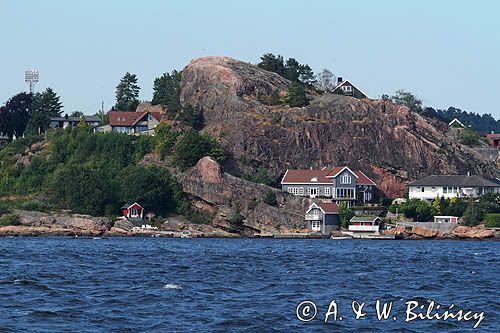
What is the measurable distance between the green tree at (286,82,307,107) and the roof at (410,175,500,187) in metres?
18.7

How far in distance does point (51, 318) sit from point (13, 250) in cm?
4533

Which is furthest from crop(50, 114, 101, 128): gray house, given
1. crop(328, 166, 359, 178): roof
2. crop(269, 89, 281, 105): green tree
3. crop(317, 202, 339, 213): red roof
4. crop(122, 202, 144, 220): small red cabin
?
crop(317, 202, 339, 213): red roof

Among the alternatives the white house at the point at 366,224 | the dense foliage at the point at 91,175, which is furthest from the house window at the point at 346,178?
the dense foliage at the point at 91,175

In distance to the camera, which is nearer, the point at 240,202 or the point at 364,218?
the point at 364,218

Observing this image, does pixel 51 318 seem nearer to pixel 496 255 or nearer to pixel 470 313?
pixel 470 313

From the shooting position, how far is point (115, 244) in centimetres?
9856

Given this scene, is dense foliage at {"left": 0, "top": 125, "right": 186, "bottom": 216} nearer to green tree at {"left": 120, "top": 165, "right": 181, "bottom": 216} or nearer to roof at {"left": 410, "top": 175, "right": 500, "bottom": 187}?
green tree at {"left": 120, "top": 165, "right": 181, "bottom": 216}

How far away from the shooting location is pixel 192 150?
431 ft

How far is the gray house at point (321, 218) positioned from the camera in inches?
4921

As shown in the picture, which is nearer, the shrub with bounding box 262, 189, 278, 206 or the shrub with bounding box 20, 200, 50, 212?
the shrub with bounding box 20, 200, 50, 212

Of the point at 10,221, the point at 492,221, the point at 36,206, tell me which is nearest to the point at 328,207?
the point at 492,221

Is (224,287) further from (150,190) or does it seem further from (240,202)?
(240,202)

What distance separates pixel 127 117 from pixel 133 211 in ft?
101

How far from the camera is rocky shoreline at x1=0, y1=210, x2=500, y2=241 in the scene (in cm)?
12094
